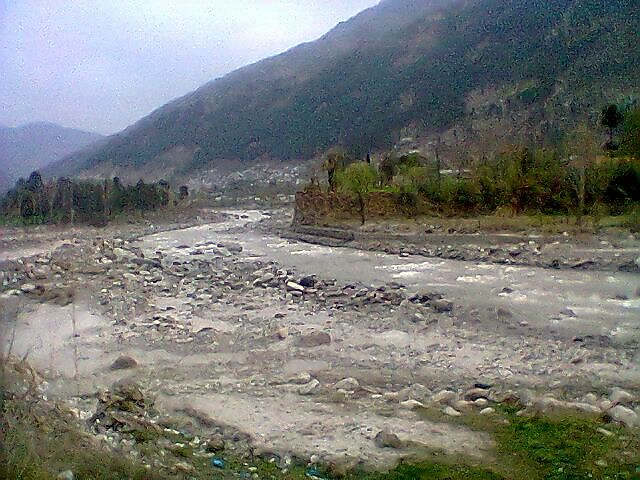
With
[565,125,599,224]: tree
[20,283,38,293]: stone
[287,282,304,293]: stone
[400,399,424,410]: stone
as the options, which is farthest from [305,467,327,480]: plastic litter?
[565,125,599,224]: tree

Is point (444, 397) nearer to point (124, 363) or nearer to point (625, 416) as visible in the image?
point (625, 416)

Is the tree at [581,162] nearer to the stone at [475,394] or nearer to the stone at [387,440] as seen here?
the stone at [475,394]

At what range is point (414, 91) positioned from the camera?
69625 millimetres

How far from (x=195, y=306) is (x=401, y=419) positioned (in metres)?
7.39

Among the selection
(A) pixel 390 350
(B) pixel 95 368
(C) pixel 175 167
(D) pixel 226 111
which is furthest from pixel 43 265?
(D) pixel 226 111

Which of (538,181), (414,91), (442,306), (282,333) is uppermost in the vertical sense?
(414,91)

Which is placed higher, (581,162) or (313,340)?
(581,162)

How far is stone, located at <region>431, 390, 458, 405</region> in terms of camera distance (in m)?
5.99

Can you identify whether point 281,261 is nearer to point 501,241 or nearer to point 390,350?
point 501,241

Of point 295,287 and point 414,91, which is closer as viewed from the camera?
point 295,287

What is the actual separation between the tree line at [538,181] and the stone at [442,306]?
10.5m

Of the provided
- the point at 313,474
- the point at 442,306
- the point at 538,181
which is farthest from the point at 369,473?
the point at 538,181

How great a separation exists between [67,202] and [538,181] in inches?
1087

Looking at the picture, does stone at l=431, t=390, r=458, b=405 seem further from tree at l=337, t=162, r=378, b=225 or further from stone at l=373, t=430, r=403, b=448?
tree at l=337, t=162, r=378, b=225
